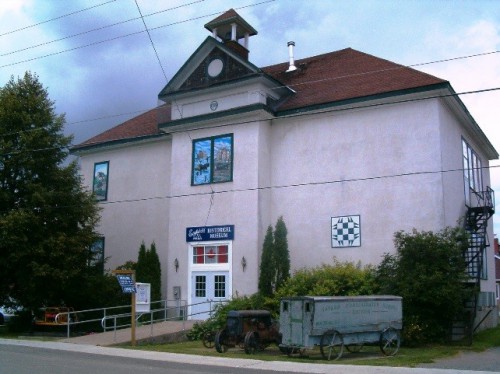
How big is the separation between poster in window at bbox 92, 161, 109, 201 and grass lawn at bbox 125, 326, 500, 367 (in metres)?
12.9

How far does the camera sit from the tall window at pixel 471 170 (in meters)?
27.5

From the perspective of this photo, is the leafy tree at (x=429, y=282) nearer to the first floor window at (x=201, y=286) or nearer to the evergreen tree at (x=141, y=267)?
the first floor window at (x=201, y=286)

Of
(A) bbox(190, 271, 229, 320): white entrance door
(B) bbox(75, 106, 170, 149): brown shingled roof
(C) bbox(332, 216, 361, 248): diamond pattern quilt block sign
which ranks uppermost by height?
(B) bbox(75, 106, 170, 149): brown shingled roof

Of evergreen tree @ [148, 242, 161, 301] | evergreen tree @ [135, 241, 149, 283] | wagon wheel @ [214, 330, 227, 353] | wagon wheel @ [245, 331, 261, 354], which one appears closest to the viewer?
wagon wheel @ [245, 331, 261, 354]

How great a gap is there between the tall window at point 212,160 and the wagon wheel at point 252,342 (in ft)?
32.3

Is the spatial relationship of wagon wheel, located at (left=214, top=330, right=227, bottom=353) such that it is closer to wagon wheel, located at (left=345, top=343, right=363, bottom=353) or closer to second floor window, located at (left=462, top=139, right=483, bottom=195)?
wagon wheel, located at (left=345, top=343, right=363, bottom=353)

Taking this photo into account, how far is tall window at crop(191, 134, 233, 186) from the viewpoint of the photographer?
88.9 ft

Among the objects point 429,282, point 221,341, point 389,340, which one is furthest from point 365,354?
point 221,341

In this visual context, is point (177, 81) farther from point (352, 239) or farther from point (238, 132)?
point (352, 239)

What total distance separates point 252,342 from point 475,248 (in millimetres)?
12553

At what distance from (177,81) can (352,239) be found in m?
11.2

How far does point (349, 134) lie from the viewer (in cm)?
2547

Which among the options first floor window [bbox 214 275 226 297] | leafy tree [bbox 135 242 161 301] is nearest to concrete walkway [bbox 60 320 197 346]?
first floor window [bbox 214 275 226 297]

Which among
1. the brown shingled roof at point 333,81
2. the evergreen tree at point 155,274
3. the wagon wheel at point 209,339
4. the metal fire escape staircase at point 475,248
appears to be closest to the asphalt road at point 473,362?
the metal fire escape staircase at point 475,248
